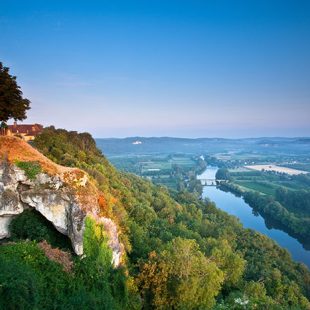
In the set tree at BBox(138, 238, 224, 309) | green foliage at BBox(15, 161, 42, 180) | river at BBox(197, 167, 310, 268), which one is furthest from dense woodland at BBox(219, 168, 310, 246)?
green foliage at BBox(15, 161, 42, 180)

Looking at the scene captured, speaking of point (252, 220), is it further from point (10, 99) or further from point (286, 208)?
point (10, 99)

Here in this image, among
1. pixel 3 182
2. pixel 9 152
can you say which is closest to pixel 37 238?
pixel 3 182

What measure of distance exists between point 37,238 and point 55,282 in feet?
18.3

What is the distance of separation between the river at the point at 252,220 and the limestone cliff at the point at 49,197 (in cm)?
4857

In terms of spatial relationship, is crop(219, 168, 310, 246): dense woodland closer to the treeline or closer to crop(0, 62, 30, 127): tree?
the treeline

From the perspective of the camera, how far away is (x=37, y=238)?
67.4 feet

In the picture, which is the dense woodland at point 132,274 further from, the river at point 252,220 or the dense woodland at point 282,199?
the dense woodland at point 282,199

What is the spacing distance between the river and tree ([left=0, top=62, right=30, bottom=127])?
52.9 meters

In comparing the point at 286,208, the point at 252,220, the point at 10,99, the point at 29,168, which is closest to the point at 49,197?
the point at 29,168

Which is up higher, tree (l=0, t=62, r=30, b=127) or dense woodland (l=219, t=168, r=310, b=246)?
tree (l=0, t=62, r=30, b=127)

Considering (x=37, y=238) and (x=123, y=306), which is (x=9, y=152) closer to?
(x=37, y=238)

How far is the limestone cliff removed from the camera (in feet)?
66.4

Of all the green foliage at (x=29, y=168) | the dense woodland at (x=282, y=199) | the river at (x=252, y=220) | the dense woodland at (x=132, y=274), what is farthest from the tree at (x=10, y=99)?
the dense woodland at (x=282, y=199)

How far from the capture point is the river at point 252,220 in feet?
198
